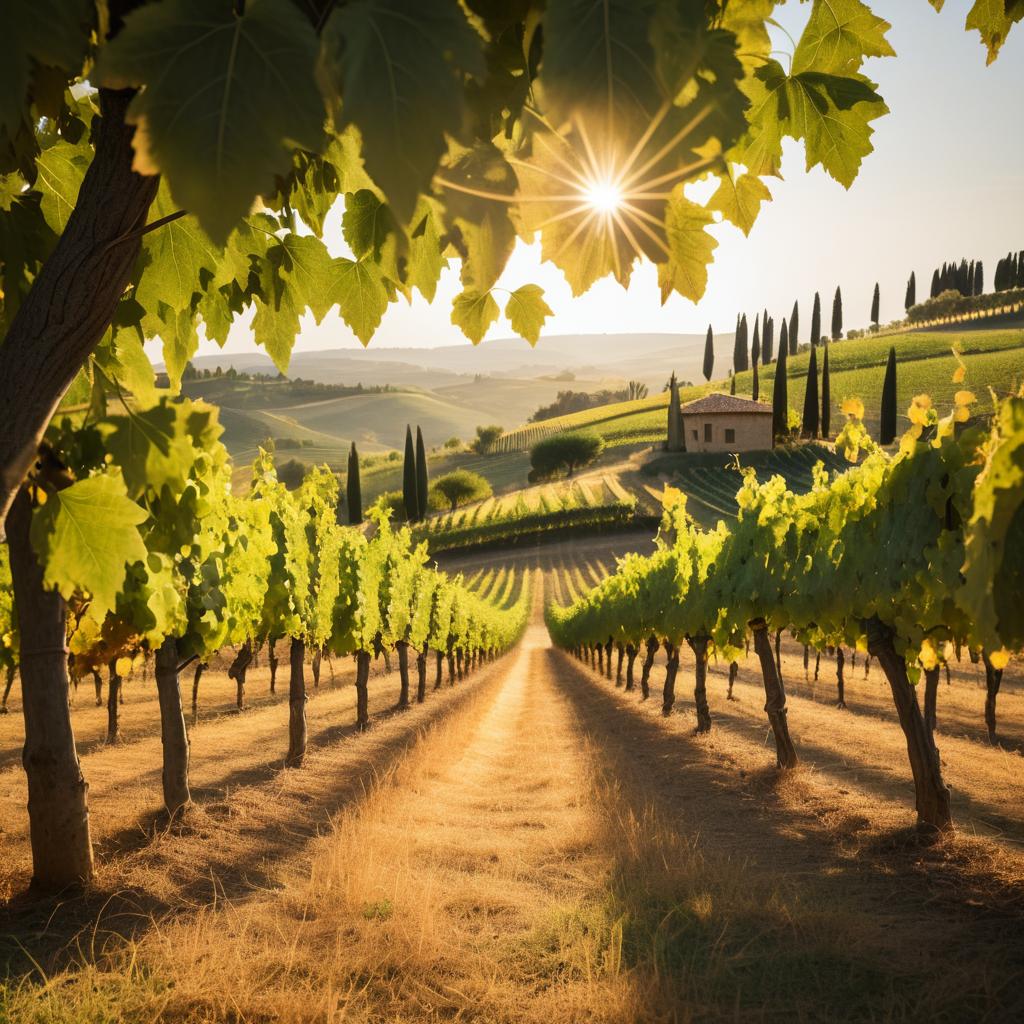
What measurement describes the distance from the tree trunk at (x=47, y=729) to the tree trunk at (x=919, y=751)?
22.9 feet

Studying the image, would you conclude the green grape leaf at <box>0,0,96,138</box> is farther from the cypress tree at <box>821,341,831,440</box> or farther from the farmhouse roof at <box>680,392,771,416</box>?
the farmhouse roof at <box>680,392,771,416</box>

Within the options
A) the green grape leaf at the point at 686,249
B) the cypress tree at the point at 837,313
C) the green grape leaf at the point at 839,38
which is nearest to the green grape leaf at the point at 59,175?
the green grape leaf at the point at 686,249

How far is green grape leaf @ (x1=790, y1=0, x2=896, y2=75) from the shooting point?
1543mm

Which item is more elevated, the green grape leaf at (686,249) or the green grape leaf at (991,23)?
the green grape leaf at (991,23)

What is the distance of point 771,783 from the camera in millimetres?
10219

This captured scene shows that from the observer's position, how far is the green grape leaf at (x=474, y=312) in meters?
1.64

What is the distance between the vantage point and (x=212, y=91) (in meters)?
0.79

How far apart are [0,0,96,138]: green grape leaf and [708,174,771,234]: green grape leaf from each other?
48.2 inches

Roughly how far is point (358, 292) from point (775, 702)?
34.2 feet

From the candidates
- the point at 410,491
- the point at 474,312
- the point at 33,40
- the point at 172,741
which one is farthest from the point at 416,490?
the point at 33,40

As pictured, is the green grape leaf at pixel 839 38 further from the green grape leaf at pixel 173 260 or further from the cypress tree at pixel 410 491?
the cypress tree at pixel 410 491

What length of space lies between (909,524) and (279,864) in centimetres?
604

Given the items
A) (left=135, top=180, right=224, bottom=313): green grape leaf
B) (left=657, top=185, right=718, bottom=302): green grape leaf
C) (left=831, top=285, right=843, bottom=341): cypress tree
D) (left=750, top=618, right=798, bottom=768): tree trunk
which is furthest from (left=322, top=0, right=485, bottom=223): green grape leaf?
(left=831, top=285, right=843, bottom=341): cypress tree

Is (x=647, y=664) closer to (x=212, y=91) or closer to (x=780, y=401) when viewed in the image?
(x=212, y=91)
